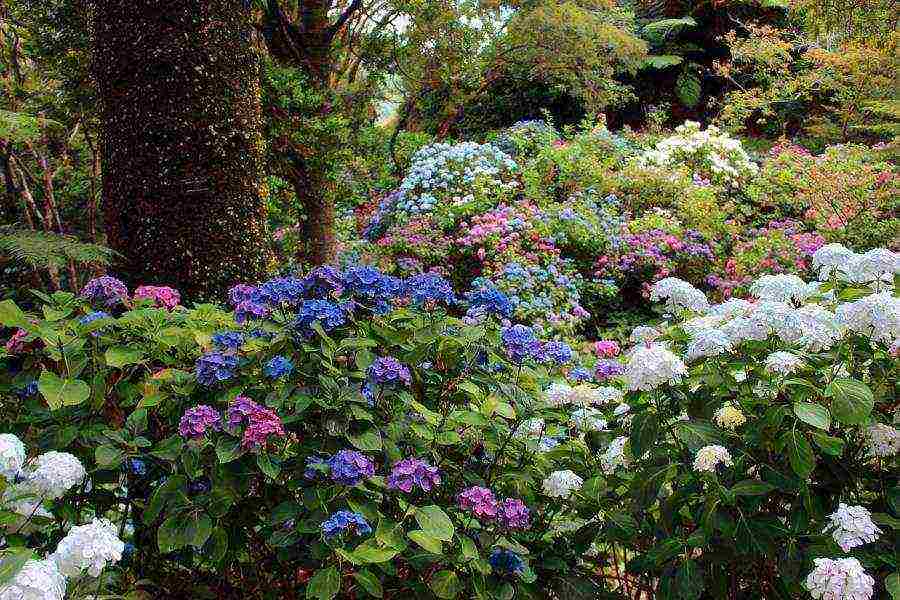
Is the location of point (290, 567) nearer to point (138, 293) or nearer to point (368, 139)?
point (138, 293)

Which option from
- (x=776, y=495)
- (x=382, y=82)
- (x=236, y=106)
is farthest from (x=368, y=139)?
(x=776, y=495)

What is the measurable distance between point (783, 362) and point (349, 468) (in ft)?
3.41

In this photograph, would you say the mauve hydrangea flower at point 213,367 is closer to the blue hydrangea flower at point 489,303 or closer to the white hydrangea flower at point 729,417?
the blue hydrangea flower at point 489,303

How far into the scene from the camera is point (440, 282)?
Answer: 7.80ft

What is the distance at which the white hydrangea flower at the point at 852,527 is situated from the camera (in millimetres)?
1726

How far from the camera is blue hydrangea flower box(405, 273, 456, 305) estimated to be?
2.28 meters

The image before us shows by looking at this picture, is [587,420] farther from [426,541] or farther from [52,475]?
[52,475]

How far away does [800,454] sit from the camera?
1.75m

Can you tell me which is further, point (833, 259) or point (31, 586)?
point (833, 259)

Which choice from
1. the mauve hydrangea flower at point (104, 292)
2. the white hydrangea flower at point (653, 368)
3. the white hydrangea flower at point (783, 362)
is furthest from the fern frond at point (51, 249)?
the white hydrangea flower at point (783, 362)

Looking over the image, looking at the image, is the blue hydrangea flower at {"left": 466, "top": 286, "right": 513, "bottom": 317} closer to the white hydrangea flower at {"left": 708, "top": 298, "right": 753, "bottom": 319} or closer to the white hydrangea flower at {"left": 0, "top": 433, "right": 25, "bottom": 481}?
the white hydrangea flower at {"left": 708, "top": 298, "right": 753, "bottom": 319}

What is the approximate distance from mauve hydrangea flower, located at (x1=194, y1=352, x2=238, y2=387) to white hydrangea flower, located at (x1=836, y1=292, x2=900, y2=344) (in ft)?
4.97

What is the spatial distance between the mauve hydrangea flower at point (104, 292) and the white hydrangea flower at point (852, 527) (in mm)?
2022

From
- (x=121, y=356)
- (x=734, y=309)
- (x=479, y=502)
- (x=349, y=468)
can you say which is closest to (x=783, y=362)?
(x=734, y=309)
